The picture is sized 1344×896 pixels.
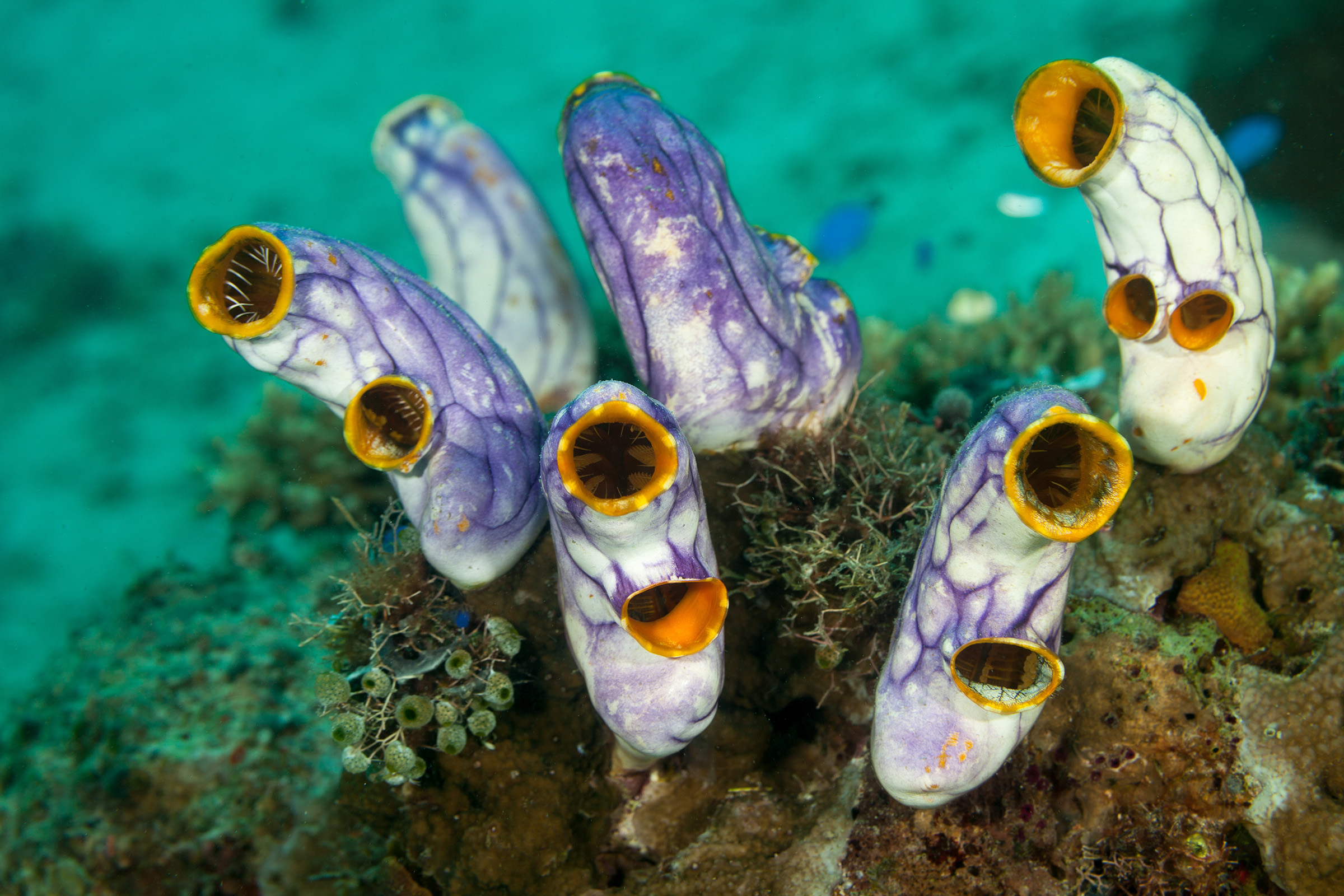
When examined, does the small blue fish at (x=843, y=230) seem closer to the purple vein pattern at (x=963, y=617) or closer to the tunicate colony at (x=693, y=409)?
the tunicate colony at (x=693, y=409)

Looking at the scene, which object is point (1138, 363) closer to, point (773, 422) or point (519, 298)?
point (773, 422)

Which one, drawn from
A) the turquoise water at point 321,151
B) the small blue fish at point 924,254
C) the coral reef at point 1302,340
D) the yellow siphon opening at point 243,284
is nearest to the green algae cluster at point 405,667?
the yellow siphon opening at point 243,284

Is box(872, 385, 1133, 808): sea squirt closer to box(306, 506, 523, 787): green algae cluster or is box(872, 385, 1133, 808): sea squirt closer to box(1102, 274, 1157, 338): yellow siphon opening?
box(1102, 274, 1157, 338): yellow siphon opening

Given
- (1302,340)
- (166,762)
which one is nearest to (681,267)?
(166,762)

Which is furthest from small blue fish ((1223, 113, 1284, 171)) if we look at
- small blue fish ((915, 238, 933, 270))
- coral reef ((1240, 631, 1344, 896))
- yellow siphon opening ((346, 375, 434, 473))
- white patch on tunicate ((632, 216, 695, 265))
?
yellow siphon opening ((346, 375, 434, 473))

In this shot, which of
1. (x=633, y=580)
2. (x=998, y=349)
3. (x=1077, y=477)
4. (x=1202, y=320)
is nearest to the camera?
(x=1077, y=477)

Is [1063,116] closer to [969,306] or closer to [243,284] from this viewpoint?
[243,284]
